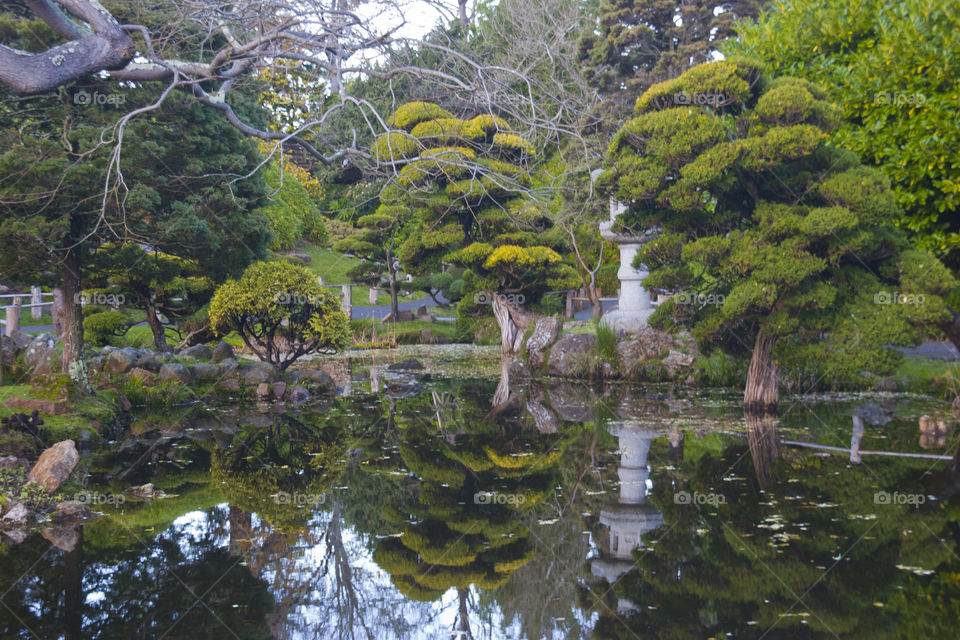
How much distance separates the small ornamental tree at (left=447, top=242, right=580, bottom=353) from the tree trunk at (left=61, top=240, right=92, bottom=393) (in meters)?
10.3

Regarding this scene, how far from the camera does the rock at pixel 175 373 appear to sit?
13.2 metres

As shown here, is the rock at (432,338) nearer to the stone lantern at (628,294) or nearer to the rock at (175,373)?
the stone lantern at (628,294)

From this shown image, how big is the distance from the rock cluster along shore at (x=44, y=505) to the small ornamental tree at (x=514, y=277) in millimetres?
13053

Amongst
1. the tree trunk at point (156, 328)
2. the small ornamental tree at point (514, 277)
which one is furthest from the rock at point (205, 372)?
the small ornamental tree at point (514, 277)

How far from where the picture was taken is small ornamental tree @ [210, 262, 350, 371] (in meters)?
13.7

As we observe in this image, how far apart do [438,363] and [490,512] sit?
12.5 meters

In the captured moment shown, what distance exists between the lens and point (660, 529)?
621 cm

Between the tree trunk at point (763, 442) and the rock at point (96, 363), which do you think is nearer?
the tree trunk at point (763, 442)

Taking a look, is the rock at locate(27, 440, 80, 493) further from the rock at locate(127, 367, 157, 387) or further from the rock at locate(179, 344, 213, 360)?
the rock at locate(179, 344, 213, 360)

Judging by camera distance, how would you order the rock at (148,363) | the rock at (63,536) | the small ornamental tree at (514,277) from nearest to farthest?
the rock at (63,536) → the rock at (148,363) → the small ornamental tree at (514,277)

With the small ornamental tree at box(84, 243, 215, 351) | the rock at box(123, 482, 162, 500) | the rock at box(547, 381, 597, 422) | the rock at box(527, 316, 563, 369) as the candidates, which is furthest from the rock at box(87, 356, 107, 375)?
the rock at box(527, 316, 563, 369)

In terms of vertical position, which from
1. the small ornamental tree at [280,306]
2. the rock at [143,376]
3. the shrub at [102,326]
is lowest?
the rock at [143,376]

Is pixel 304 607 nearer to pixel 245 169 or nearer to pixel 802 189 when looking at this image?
pixel 802 189

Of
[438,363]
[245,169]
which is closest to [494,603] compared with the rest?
[245,169]
